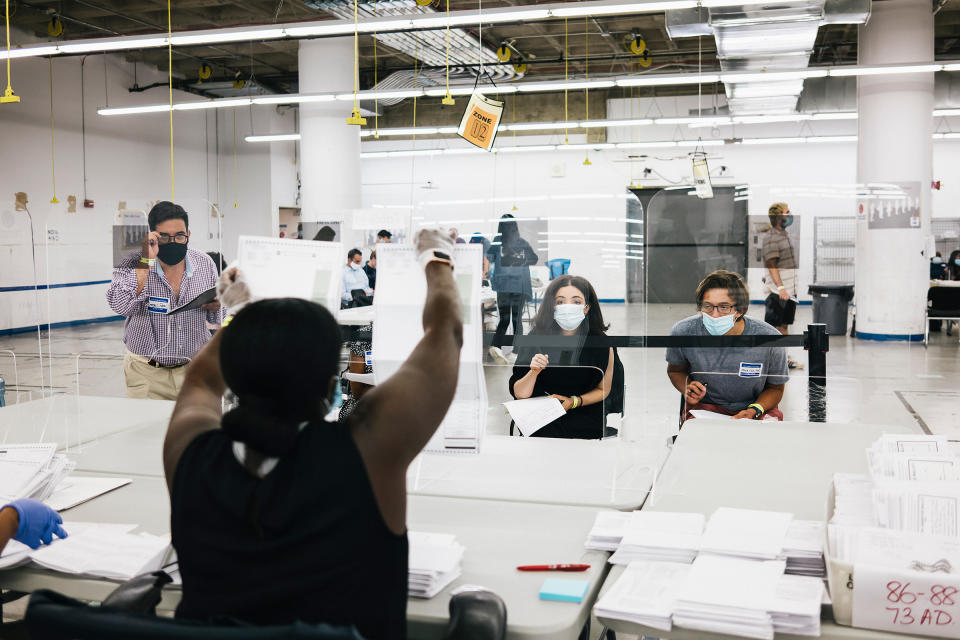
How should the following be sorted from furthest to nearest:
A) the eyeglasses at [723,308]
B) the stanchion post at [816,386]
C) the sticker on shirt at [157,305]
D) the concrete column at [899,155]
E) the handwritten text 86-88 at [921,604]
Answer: the concrete column at [899,155]
the eyeglasses at [723,308]
the sticker on shirt at [157,305]
the stanchion post at [816,386]
the handwritten text 86-88 at [921,604]

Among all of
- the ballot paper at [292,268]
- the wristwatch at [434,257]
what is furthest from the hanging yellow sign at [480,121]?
the wristwatch at [434,257]

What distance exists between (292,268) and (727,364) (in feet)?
7.43

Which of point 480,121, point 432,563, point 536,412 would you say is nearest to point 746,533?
point 432,563

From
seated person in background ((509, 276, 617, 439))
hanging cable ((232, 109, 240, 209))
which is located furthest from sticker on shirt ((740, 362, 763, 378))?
hanging cable ((232, 109, 240, 209))

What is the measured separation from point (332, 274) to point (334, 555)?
1.27m

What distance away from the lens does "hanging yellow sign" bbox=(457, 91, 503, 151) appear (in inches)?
218

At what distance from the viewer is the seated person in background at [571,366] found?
10.6 feet

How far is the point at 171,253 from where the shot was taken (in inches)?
156

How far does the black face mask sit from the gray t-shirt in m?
2.37

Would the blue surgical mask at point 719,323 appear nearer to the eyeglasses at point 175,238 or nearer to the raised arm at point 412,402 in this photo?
the eyeglasses at point 175,238

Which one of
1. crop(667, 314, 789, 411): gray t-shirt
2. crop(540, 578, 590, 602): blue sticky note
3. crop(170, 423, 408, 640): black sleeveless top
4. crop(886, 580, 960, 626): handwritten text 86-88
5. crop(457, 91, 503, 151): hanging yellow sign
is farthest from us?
crop(457, 91, 503, 151): hanging yellow sign

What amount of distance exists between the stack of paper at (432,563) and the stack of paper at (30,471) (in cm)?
105

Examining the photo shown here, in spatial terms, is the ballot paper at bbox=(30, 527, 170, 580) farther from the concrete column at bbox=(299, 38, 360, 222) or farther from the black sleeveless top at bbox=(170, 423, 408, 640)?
the concrete column at bbox=(299, 38, 360, 222)

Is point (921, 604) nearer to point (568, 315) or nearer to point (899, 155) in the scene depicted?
point (568, 315)
